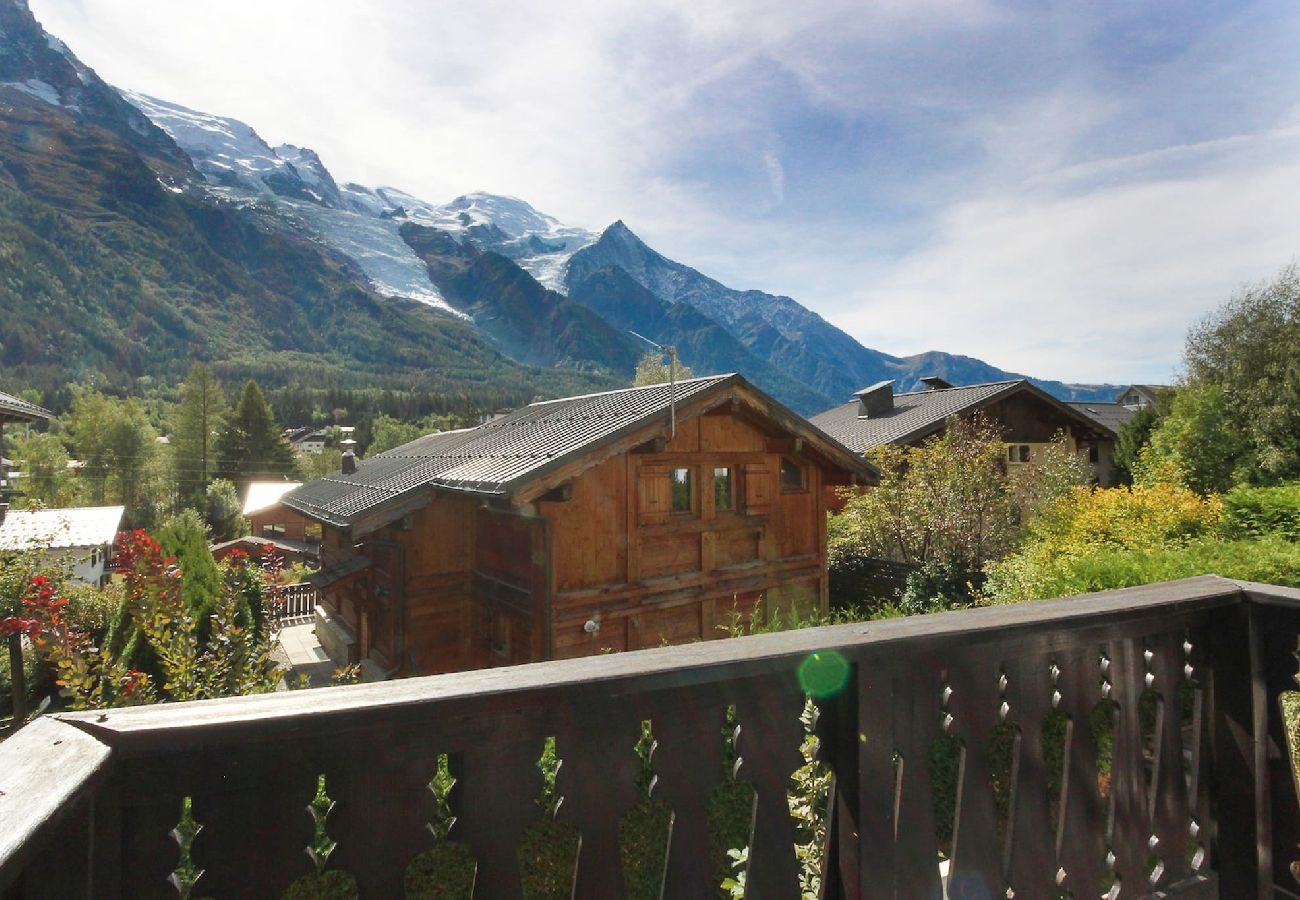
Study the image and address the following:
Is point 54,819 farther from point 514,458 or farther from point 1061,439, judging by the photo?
point 1061,439

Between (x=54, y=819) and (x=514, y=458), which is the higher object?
(x=514, y=458)

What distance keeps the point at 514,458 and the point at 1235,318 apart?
27.1m

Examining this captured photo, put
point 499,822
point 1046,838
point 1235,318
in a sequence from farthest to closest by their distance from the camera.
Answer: point 1235,318, point 1046,838, point 499,822

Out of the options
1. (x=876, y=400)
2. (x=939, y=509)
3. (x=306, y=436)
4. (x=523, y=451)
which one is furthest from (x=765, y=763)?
(x=306, y=436)

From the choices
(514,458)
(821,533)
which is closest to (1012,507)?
(821,533)

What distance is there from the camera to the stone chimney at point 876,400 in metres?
25.8

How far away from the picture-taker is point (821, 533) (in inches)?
519

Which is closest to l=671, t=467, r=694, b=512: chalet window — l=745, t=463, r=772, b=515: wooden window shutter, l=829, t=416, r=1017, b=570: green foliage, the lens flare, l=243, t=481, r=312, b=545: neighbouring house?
l=745, t=463, r=772, b=515: wooden window shutter

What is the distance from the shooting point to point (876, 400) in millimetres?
26141

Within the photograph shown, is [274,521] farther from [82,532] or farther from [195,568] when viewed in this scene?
[195,568]

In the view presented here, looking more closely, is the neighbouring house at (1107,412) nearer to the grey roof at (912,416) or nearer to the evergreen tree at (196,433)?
the grey roof at (912,416)

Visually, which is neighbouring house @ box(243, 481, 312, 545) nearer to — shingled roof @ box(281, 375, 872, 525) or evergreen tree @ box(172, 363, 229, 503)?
evergreen tree @ box(172, 363, 229, 503)

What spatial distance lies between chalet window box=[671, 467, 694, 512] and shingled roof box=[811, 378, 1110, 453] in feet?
35.8

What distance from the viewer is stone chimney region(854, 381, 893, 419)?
2580 centimetres
